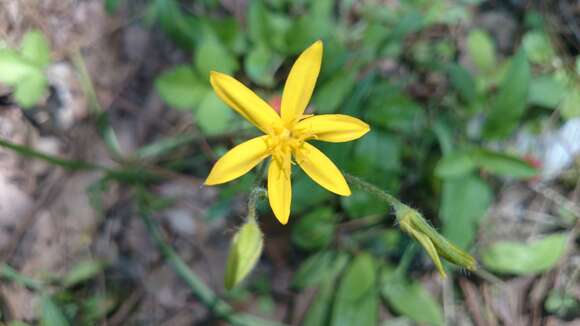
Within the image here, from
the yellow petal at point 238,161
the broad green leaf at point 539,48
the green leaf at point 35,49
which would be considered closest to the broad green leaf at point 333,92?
the yellow petal at point 238,161

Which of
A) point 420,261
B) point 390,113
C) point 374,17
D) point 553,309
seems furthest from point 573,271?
point 374,17

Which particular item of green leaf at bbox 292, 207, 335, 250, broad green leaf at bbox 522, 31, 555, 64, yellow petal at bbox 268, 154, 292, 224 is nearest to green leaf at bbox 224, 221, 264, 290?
yellow petal at bbox 268, 154, 292, 224

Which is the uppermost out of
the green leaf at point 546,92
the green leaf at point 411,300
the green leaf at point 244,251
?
the green leaf at point 546,92

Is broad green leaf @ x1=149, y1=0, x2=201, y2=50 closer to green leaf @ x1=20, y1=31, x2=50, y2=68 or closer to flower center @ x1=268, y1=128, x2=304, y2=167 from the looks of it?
green leaf @ x1=20, y1=31, x2=50, y2=68

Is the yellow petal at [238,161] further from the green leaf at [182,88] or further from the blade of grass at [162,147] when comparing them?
the blade of grass at [162,147]

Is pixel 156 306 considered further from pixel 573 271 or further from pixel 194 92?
pixel 573 271

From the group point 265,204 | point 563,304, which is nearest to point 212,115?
point 265,204
